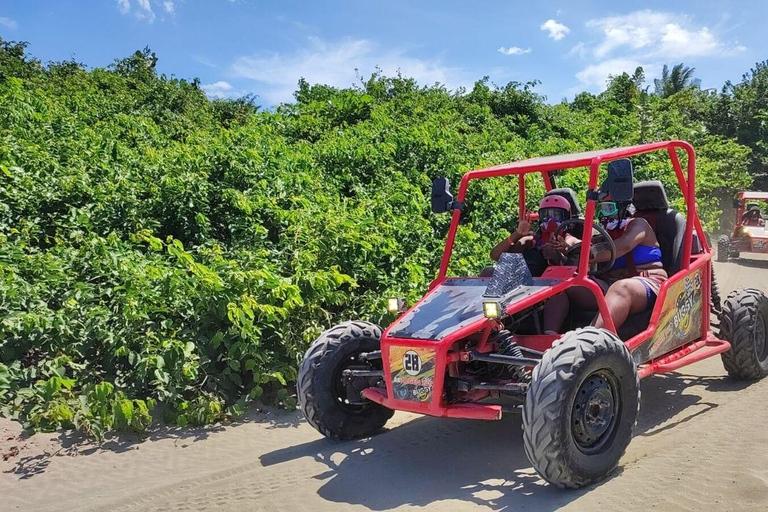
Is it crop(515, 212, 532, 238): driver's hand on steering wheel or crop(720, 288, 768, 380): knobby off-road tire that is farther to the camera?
crop(720, 288, 768, 380): knobby off-road tire

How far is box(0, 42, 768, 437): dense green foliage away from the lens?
20.1 feet

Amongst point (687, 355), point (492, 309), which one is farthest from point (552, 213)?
point (687, 355)

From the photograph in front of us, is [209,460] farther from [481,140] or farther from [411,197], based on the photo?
[481,140]

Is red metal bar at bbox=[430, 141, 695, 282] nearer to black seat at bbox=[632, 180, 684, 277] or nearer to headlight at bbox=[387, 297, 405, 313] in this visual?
black seat at bbox=[632, 180, 684, 277]

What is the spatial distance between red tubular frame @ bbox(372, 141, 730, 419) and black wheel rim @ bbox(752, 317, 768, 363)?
0.55m

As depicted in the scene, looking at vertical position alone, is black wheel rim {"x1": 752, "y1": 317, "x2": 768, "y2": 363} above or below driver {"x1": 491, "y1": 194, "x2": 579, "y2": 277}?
below

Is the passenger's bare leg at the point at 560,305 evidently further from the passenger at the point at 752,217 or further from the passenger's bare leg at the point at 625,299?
the passenger at the point at 752,217

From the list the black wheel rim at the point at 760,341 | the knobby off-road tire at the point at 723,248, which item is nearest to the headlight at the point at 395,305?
the black wheel rim at the point at 760,341

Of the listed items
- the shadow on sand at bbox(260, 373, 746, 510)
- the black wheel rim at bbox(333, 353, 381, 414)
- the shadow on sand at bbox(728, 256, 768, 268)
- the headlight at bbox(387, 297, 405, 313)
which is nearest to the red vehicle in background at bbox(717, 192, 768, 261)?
the shadow on sand at bbox(728, 256, 768, 268)

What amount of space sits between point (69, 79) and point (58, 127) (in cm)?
869

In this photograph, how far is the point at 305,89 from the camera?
21.1 metres

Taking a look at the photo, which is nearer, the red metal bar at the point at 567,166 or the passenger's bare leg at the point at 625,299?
the red metal bar at the point at 567,166

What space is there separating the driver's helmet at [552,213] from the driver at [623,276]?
0.30 m

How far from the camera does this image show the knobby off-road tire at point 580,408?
4.09 m
